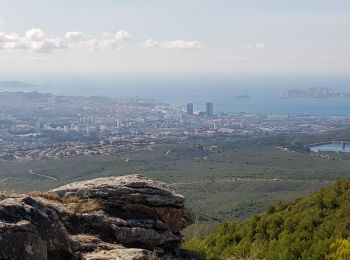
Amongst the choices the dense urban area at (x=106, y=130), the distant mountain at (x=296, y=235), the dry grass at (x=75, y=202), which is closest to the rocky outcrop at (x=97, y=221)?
the dry grass at (x=75, y=202)

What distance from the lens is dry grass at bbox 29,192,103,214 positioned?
354 inches

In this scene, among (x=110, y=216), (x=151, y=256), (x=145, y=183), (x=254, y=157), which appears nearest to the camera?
(x=151, y=256)

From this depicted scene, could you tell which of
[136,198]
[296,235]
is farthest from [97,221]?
[296,235]

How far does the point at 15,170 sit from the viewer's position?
3029 inches

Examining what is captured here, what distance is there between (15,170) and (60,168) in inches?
265

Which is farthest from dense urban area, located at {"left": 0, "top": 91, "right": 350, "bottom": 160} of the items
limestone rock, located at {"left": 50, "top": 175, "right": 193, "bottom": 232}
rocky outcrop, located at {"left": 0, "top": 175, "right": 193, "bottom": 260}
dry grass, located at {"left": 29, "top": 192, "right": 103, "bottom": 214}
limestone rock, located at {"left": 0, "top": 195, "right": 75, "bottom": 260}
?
limestone rock, located at {"left": 0, "top": 195, "right": 75, "bottom": 260}

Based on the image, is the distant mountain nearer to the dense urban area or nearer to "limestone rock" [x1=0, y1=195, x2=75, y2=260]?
"limestone rock" [x1=0, y1=195, x2=75, y2=260]

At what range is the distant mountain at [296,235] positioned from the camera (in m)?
11.2

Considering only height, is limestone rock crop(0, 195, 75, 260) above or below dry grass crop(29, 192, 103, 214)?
above

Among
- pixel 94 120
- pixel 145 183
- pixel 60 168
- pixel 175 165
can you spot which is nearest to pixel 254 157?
pixel 175 165

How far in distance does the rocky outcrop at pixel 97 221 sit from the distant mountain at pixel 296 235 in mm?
1056

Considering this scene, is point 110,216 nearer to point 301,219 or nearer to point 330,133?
point 301,219

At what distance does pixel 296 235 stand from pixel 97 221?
6697mm

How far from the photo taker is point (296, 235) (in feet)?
44.8
